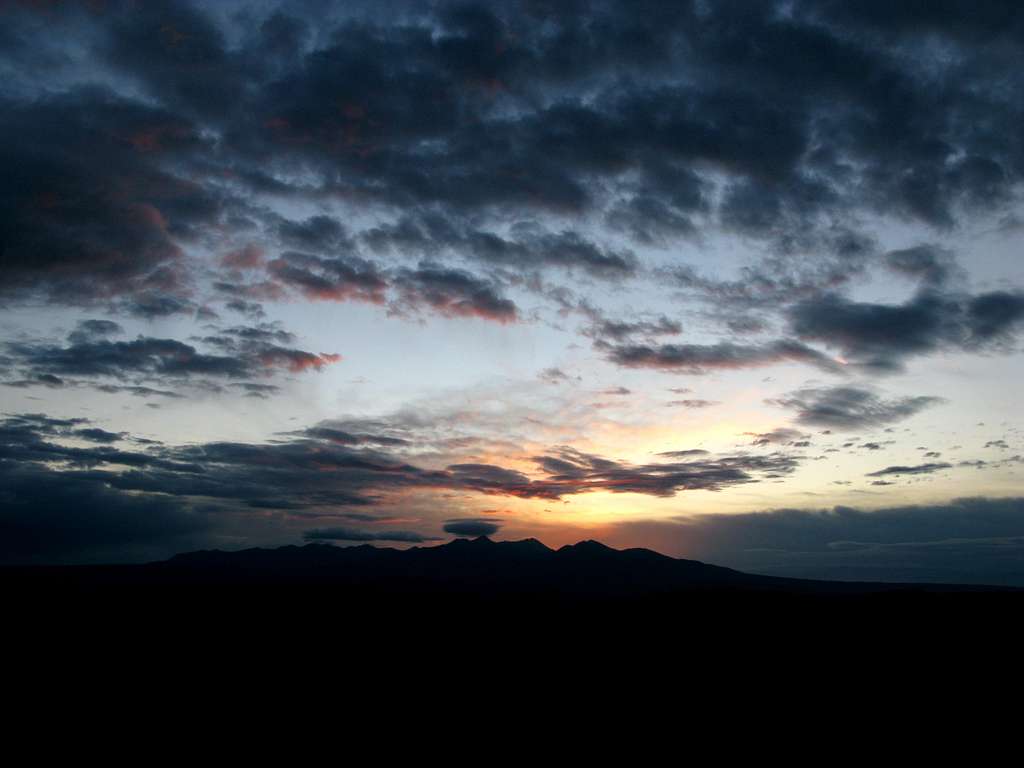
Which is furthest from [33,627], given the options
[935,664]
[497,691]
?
[935,664]

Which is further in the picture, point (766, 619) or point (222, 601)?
point (222, 601)

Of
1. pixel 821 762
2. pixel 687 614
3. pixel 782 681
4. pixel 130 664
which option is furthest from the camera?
pixel 687 614

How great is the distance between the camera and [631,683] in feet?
147

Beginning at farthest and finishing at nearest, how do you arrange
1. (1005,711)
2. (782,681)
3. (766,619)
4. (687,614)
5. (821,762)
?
(687,614) → (766,619) → (782,681) → (1005,711) → (821,762)

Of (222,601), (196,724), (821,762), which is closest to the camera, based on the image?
(821,762)

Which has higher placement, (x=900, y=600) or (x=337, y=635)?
(x=900, y=600)

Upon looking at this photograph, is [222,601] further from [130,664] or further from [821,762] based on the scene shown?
[821,762]

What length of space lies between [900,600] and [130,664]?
68.5 metres

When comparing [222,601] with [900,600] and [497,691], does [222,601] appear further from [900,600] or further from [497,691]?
[900,600]

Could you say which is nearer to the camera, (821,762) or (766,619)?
(821,762)

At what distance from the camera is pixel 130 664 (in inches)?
2116

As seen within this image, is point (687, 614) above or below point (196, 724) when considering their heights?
above

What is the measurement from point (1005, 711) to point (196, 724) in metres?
45.4

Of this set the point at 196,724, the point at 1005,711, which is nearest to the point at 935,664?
the point at 1005,711
